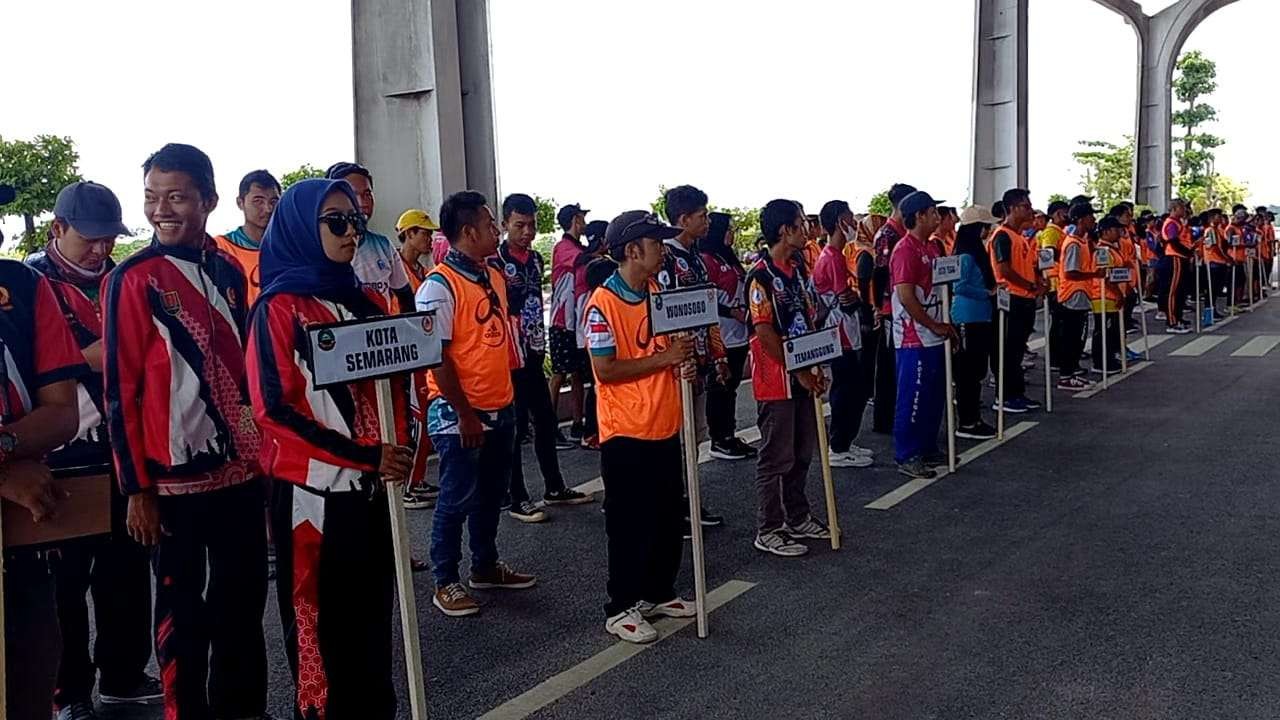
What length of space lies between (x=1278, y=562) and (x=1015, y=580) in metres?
1.40

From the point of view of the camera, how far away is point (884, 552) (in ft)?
18.2

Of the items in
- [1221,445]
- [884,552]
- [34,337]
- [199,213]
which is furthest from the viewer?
[1221,445]

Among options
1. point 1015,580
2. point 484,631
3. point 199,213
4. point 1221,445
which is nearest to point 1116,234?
point 1221,445

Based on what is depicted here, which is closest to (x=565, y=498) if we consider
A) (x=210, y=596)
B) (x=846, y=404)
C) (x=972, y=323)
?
(x=846, y=404)

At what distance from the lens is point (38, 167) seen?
8352mm

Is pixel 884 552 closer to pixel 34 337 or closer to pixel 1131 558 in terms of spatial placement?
pixel 1131 558

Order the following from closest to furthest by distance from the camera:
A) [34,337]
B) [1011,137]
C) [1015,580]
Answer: [34,337] → [1015,580] → [1011,137]

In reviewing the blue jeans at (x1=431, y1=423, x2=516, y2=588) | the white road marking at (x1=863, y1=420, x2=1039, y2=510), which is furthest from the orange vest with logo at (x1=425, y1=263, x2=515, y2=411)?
the white road marking at (x1=863, y1=420, x2=1039, y2=510)

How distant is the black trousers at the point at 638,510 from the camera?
14.6 feet

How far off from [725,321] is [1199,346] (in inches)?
362

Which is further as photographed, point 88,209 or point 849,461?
point 849,461

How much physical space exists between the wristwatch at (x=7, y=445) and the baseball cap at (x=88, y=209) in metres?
1.35

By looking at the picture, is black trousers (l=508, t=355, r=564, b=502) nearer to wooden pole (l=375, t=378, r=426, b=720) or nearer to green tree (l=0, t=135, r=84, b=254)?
wooden pole (l=375, t=378, r=426, b=720)

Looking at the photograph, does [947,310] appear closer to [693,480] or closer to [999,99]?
[693,480]
